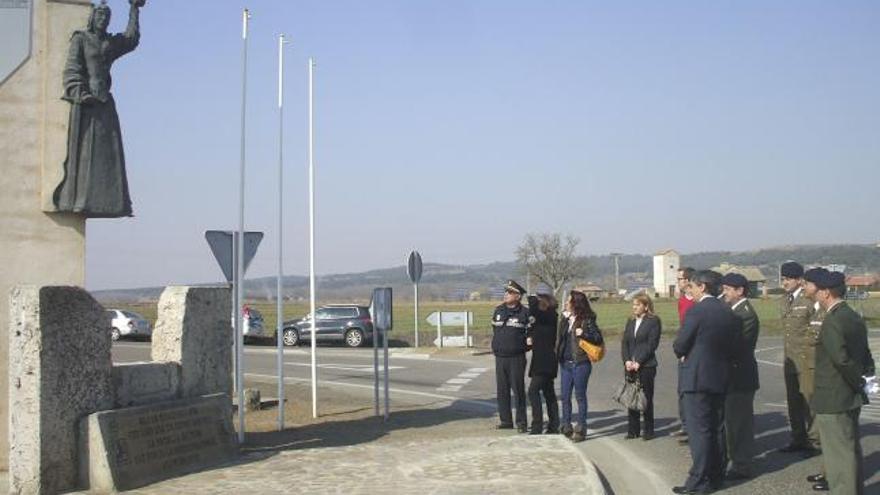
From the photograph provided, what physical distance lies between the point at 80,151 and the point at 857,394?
24.6 feet

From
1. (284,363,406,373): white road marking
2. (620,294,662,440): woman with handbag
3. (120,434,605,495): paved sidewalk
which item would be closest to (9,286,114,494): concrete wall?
(120,434,605,495): paved sidewalk

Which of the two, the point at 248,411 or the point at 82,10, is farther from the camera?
the point at 248,411

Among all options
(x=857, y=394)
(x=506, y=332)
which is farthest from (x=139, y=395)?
(x=857, y=394)

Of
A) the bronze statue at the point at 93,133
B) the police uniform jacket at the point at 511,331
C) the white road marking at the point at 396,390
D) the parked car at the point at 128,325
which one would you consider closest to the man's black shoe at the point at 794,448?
the police uniform jacket at the point at 511,331

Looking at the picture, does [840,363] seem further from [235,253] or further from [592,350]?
[235,253]

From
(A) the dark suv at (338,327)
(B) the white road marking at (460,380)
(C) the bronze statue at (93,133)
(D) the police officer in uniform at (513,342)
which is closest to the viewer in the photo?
(C) the bronze statue at (93,133)

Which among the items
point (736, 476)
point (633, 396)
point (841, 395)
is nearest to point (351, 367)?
point (633, 396)

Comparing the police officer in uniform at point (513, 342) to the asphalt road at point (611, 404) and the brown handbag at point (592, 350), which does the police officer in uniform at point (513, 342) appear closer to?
the brown handbag at point (592, 350)

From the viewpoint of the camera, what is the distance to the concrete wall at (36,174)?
9.25 meters

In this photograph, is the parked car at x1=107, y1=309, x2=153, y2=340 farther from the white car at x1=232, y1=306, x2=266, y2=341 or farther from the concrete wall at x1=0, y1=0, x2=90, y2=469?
the concrete wall at x1=0, y1=0, x2=90, y2=469

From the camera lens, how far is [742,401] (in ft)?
31.0

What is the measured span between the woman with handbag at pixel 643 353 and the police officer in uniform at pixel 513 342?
4.28 ft

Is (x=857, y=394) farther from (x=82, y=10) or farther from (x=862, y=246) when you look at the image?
(x=862, y=246)

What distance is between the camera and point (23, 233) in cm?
932
